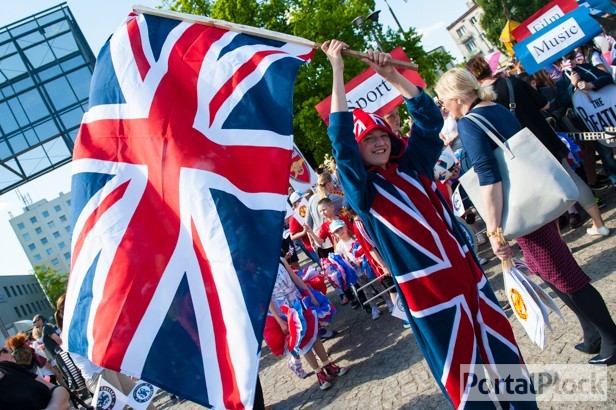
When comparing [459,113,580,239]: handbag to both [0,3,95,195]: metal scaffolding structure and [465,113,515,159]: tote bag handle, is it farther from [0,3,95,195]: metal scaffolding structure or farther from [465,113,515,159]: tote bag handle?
[0,3,95,195]: metal scaffolding structure

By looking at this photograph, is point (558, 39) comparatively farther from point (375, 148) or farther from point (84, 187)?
point (84, 187)

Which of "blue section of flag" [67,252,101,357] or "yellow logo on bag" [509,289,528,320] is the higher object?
"blue section of flag" [67,252,101,357]

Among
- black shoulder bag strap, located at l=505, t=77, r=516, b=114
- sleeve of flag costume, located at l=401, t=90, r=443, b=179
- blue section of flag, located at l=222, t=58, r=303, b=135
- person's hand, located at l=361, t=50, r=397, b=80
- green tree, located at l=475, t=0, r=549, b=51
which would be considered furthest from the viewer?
green tree, located at l=475, t=0, r=549, b=51

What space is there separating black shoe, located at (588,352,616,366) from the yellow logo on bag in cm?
76

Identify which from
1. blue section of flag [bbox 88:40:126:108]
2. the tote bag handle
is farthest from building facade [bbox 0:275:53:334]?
the tote bag handle

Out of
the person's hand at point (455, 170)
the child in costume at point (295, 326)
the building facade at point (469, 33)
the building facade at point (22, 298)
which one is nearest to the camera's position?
the child in costume at point (295, 326)

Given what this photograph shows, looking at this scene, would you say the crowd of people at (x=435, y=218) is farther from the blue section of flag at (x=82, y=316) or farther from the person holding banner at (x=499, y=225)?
the blue section of flag at (x=82, y=316)

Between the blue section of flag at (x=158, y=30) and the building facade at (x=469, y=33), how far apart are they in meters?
111

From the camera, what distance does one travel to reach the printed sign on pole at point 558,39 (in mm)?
6219

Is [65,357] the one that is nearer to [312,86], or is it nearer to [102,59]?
[102,59]

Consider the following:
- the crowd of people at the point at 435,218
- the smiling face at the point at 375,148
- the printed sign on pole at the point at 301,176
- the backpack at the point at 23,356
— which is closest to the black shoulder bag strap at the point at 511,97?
the crowd of people at the point at 435,218

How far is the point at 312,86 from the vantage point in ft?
83.9

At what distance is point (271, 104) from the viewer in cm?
263

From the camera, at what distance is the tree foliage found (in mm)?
24656
